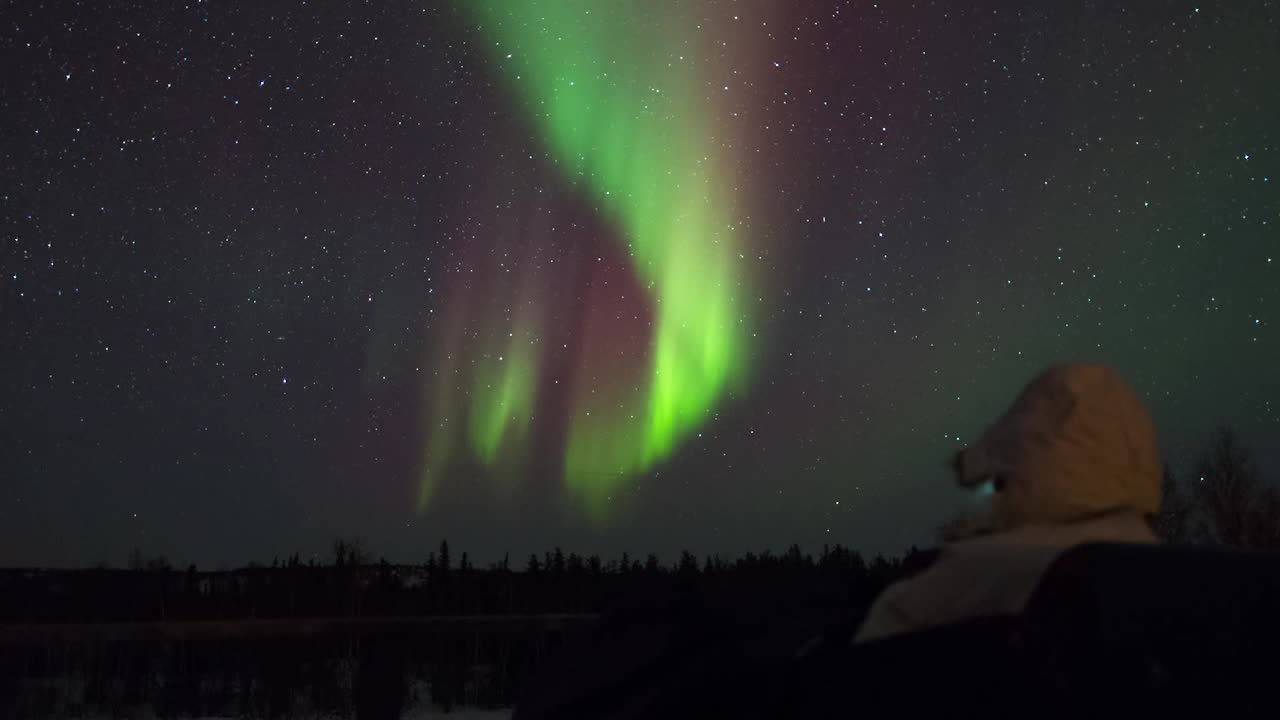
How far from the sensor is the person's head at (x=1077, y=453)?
1.63 meters

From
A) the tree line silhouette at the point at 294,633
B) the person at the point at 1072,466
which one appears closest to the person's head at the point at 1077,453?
the person at the point at 1072,466

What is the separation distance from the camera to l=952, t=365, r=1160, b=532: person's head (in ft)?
5.34

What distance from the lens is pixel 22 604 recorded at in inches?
281

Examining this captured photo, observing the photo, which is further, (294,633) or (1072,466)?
(294,633)

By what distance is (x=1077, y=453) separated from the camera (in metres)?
1.63

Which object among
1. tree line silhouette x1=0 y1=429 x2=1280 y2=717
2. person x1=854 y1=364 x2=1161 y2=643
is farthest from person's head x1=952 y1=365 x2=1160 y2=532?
tree line silhouette x1=0 y1=429 x2=1280 y2=717

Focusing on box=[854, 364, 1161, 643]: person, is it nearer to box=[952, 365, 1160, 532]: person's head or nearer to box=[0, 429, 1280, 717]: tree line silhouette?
box=[952, 365, 1160, 532]: person's head

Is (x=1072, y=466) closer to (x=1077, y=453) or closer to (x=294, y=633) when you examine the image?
(x=1077, y=453)

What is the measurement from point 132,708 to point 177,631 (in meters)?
3.24

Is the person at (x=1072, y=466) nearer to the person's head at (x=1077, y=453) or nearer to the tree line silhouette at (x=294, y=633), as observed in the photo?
the person's head at (x=1077, y=453)

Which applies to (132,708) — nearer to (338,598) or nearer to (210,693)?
(210,693)

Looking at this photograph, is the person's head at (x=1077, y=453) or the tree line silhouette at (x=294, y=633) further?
the tree line silhouette at (x=294, y=633)

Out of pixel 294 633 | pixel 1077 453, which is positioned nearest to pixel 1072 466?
pixel 1077 453

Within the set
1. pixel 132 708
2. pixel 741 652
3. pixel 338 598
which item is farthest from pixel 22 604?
pixel 741 652
